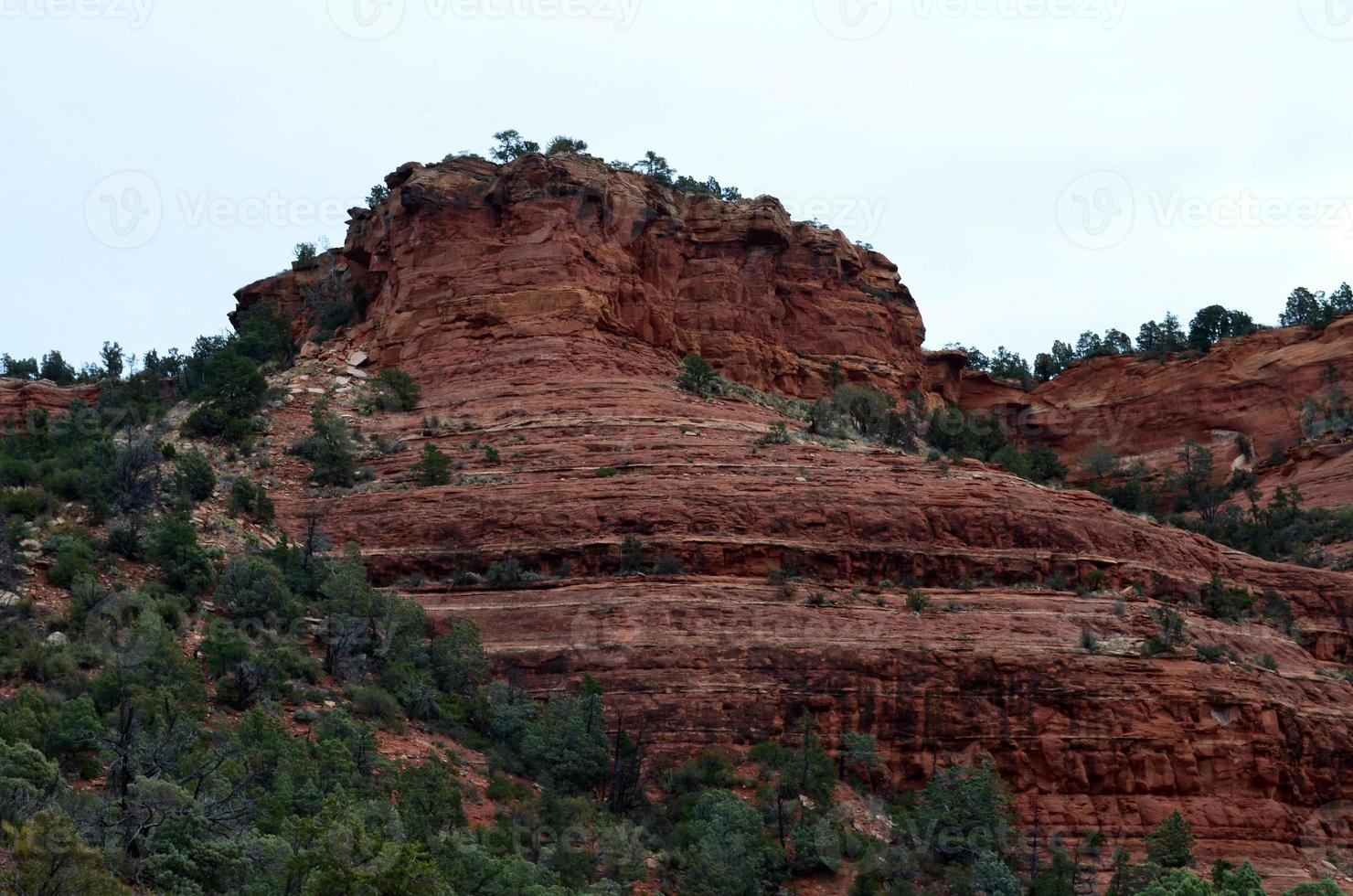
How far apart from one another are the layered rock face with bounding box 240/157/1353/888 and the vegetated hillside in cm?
10

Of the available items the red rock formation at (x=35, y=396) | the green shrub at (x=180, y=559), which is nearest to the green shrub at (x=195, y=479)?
the green shrub at (x=180, y=559)

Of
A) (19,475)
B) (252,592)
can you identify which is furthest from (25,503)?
(252,592)

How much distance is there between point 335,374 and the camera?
58625mm

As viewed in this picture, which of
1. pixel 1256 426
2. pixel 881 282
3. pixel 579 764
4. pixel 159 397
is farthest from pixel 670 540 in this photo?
pixel 1256 426

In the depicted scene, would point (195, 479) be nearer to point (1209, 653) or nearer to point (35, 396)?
point (1209, 653)

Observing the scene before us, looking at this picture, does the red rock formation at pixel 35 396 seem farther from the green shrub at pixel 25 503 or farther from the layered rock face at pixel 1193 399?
the layered rock face at pixel 1193 399

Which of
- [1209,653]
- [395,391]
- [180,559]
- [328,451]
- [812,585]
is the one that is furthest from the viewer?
[395,391]

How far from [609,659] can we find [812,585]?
572 centimetres

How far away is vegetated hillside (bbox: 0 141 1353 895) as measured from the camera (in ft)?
104

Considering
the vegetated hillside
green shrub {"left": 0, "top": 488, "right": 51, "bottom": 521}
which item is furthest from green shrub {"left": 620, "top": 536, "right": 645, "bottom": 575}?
green shrub {"left": 0, "top": 488, "right": 51, "bottom": 521}

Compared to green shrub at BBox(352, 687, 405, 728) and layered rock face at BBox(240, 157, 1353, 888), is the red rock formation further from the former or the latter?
green shrub at BBox(352, 687, 405, 728)

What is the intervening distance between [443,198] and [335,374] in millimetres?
7532

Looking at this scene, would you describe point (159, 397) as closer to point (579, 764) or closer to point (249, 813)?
point (579, 764)

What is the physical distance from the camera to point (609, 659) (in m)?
40.3
